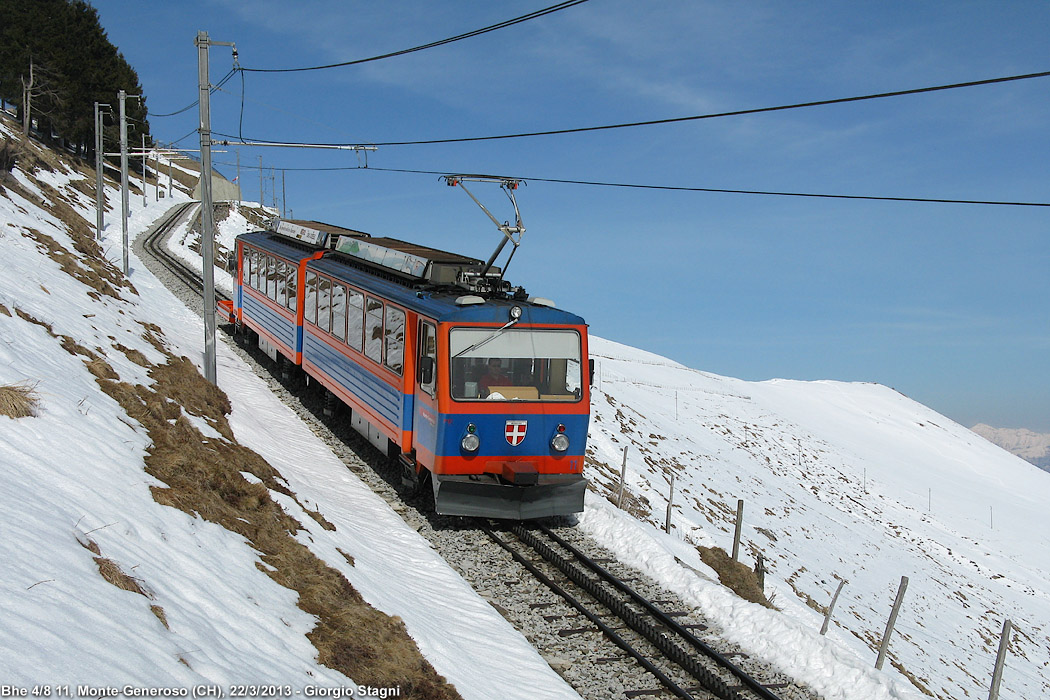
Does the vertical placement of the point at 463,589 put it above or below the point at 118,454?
below

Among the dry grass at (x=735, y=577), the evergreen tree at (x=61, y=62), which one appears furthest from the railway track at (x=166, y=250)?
the dry grass at (x=735, y=577)

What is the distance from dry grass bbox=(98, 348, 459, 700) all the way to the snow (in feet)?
0.87

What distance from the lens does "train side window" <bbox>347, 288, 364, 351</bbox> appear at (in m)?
15.0

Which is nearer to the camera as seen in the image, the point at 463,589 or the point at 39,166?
the point at 463,589

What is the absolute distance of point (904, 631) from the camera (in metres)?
20.2

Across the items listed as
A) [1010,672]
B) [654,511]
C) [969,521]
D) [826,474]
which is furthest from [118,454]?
[969,521]

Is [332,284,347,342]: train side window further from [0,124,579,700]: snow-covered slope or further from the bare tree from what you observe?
the bare tree

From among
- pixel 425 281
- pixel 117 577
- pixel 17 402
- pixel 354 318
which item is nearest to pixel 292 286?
pixel 354 318

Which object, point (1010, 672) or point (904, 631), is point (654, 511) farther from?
point (1010, 672)

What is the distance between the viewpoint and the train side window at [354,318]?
49.3 feet

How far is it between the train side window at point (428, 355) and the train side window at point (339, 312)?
157 inches

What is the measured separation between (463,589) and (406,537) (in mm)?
1831

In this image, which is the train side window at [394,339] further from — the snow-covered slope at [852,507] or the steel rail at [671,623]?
the snow-covered slope at [852,507]

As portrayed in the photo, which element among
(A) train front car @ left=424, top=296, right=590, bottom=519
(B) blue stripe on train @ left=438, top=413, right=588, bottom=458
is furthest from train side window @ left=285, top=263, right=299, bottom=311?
(B) blue stripe on train @ left=438, top=413, right=588, bottom=458
